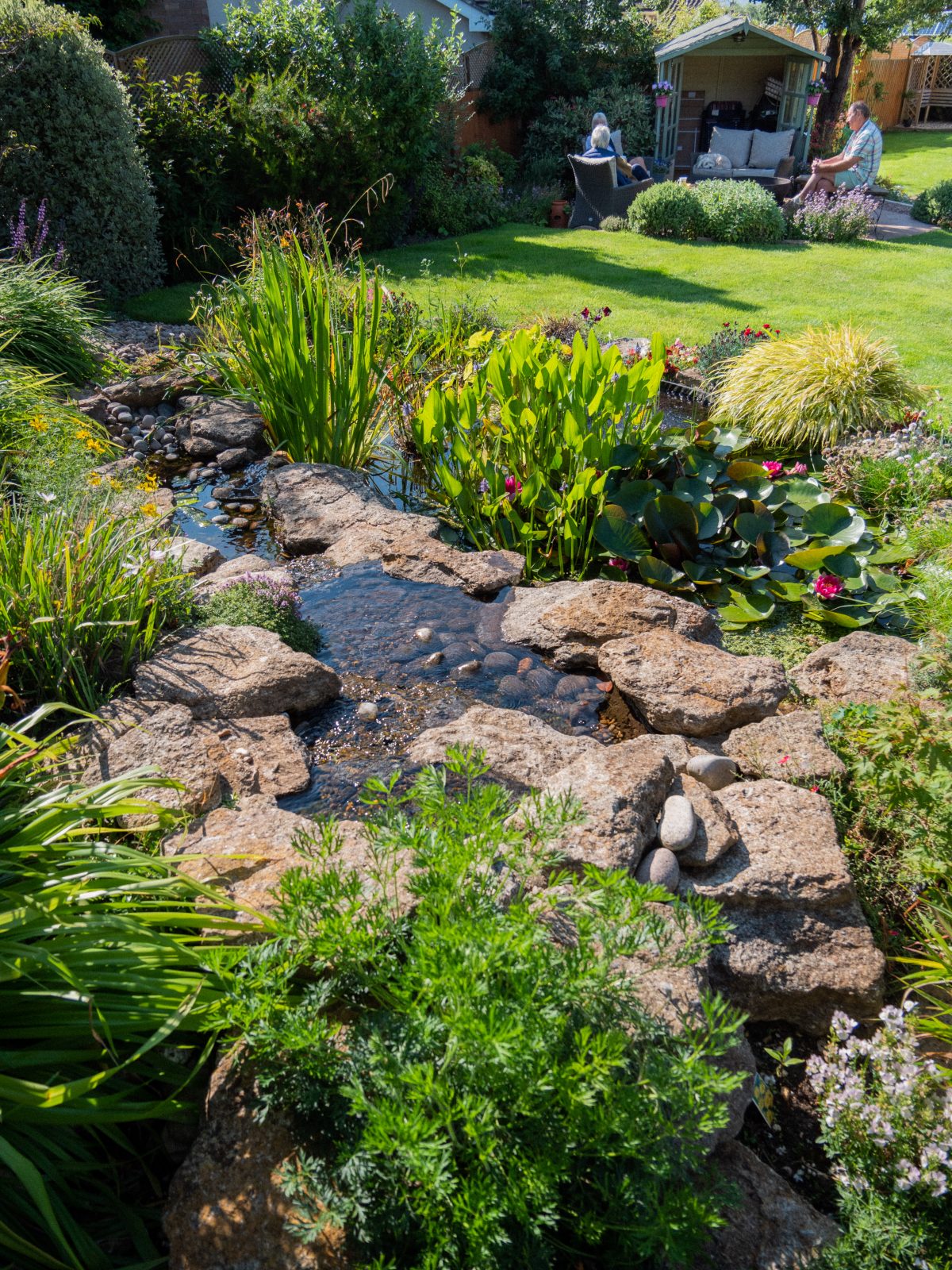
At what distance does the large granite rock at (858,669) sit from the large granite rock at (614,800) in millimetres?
1116

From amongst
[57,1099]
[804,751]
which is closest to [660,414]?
[804,751]

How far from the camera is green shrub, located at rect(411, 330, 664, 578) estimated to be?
4.33 metres

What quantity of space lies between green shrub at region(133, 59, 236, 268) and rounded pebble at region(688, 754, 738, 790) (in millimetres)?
9003

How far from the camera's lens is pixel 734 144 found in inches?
648

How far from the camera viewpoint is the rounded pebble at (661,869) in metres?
2.35

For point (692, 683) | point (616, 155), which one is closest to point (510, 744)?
point (692, 683)

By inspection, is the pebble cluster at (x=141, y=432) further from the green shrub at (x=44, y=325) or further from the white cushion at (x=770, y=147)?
the white cushion at (x=770, y=147)

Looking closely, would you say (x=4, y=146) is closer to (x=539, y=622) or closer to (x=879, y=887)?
(x=539, y=622)

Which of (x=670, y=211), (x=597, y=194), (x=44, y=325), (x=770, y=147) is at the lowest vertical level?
(x=44, y=325)

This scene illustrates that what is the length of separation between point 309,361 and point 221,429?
1509 mm

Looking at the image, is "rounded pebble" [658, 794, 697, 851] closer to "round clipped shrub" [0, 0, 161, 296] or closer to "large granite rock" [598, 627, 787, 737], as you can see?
"large granite rock" [598, 627, 787, 737]

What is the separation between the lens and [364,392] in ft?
16.5

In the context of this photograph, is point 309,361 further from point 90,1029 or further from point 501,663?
point 90,1029

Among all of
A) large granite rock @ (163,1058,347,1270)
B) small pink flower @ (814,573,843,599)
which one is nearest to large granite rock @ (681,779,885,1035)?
large granite rock @ (163,1058,347,1270)
